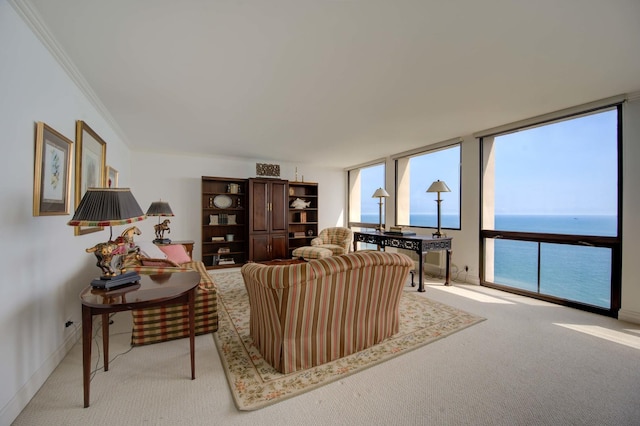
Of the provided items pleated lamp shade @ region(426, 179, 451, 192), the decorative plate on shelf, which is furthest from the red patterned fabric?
pleated lamp shade @ region(426, 179, 451, 192)

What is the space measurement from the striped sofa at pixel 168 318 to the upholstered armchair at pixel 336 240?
290 centimetres

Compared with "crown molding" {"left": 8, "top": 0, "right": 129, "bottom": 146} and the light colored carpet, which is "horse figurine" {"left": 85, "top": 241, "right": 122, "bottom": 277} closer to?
the light colored carpet

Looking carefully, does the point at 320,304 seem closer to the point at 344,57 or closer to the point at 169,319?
the point at 169,319

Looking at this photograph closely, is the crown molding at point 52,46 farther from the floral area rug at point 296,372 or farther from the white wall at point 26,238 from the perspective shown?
the floral area rug at point 296,372

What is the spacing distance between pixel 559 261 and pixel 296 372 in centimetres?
371

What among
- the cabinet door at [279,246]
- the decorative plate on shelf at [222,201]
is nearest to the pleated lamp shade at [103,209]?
the decorative plate on shelf at [222,201]

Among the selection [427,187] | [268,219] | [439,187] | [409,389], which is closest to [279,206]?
[268,219]

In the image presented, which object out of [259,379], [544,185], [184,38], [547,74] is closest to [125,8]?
[184,38]

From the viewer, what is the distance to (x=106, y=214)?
1628 millimetres

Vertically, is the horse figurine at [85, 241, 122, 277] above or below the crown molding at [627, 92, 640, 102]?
below

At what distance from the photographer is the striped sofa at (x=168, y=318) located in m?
2.31

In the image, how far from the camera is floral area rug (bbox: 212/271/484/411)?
5.63ft

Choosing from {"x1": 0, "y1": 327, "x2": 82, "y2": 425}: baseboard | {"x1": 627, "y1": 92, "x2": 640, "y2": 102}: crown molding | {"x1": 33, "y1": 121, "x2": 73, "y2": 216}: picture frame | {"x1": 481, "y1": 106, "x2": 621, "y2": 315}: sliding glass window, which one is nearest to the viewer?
{"x1": 0, "y1": 327, "x2": 82, "y2": 425}: baseboard

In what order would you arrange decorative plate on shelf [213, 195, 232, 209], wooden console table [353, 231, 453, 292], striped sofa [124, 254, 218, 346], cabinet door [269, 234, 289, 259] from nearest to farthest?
1. striped sofa [124, 254, 218, 346]
2. wooden console table [353, 231, 453, 292]
3. decorative plate on shelf [213, 195, 232, 209]
4. cabinet door [269, 234, 289, 259]
